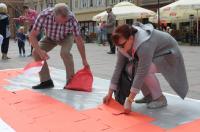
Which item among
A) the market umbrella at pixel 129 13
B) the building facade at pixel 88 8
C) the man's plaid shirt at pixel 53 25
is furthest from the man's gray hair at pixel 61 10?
the building facade at pixel 88 8

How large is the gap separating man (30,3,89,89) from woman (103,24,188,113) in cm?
134

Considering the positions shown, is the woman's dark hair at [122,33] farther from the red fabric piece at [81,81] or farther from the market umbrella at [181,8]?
the market umbrella at [181,8]

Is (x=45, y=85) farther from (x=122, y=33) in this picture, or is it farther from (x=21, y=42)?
(x=21, y=42)

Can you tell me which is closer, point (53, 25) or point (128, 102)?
point (128, 102)

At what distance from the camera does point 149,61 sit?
435cm

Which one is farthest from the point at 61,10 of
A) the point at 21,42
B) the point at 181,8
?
the point at 181,8

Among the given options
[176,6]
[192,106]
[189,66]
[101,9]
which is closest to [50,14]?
[192,106]

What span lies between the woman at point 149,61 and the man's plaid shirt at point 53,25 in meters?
1.42

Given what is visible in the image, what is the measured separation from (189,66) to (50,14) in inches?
168

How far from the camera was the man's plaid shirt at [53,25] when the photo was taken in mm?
6027

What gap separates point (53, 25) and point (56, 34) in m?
0.15

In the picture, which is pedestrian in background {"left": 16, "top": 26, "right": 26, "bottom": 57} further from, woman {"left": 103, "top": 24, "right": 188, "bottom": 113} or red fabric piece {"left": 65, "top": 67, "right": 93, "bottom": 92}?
woman {"left": 103, "top": 24, "right": 188, "bottom": 113}

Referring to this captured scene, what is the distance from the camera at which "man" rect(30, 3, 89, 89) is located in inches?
231

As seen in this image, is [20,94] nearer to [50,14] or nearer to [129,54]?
[50,14]
